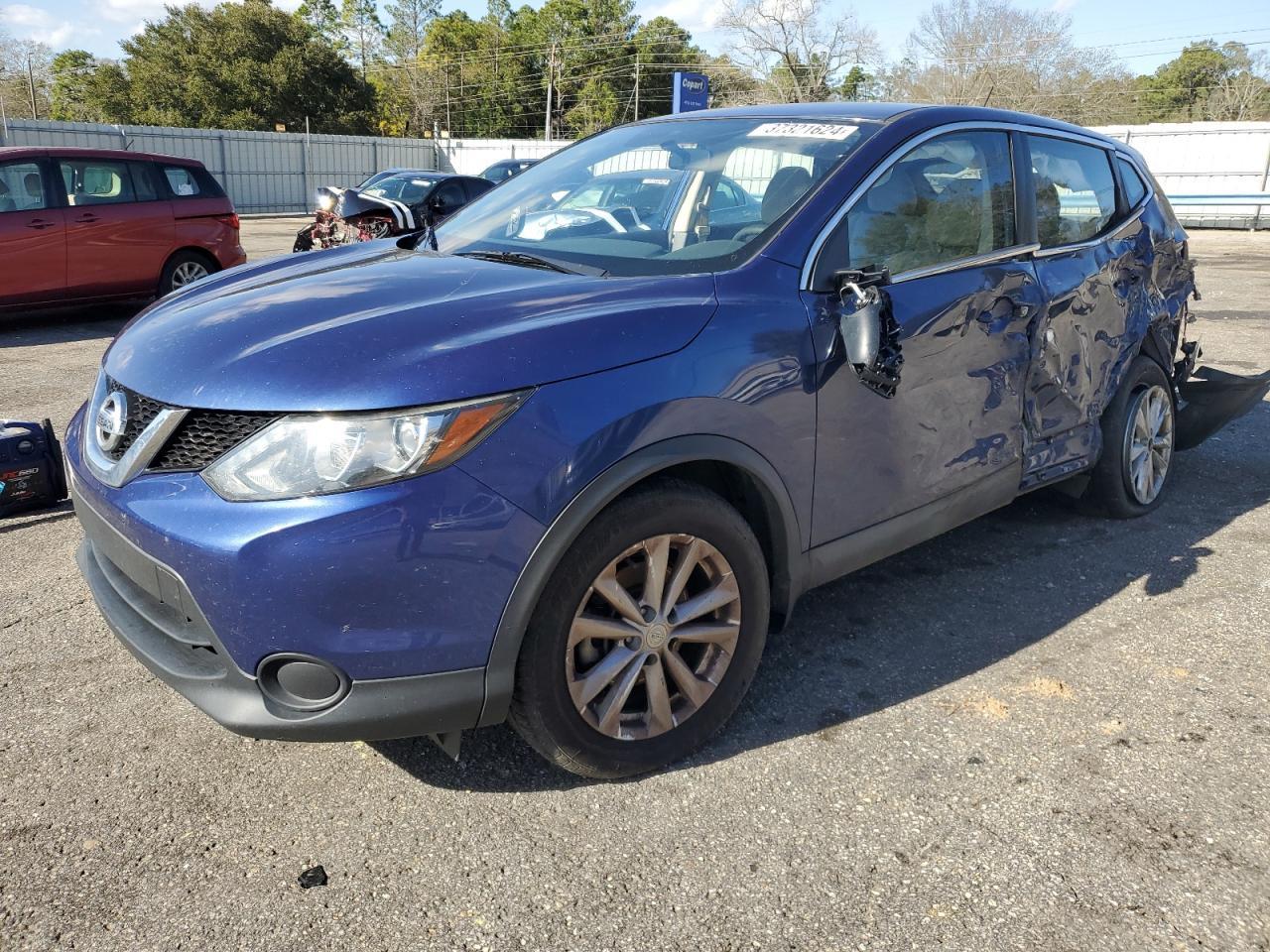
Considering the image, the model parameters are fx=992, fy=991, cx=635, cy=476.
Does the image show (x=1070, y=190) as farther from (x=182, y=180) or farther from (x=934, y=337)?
(x=182, y=180)

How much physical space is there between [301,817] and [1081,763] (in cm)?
210

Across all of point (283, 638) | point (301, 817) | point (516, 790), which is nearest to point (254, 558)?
point (283, 638)

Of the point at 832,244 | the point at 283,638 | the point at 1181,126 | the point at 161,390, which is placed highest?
the point at 1181,126

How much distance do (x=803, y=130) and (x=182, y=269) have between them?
8.58 metres

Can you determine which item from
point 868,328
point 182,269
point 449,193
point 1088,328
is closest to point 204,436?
point 868,328

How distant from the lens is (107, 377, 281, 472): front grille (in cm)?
216

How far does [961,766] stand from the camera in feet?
8.99

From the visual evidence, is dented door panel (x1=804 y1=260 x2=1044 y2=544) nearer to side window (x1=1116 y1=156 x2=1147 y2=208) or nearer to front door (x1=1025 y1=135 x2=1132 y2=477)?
front door (x1=1025 y1=135 x2=1132 y2=477)

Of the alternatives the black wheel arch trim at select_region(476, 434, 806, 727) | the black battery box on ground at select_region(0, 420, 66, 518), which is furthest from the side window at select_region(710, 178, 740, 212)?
the black battery box on ground at select_region(0, 420, 66, 518)

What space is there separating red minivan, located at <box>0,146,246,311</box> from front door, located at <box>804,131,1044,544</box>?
8.30 meters

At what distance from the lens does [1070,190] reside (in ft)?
13.2

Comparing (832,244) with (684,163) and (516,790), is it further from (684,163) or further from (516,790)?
(516,790)

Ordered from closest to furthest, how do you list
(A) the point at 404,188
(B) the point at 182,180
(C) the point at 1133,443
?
(C) the point at 1133,443 → (B) the point at 182,180 → (A) the point at 404,188

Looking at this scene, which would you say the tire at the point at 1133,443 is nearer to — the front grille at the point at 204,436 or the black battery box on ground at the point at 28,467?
the front grille at the point at 204,436
